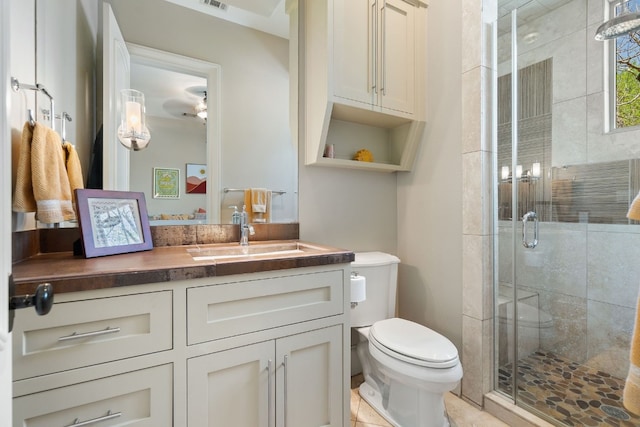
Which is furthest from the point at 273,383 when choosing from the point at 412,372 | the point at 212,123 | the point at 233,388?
the point at 212,123

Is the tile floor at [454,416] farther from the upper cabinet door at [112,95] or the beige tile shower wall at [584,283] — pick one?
the upper cabinet door at [112,95]

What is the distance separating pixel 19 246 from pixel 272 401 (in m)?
1.06

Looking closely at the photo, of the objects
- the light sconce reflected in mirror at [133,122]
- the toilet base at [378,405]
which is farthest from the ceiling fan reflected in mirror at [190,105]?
the toilet base at [378,405]

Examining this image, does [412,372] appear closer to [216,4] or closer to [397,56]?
[397,56]

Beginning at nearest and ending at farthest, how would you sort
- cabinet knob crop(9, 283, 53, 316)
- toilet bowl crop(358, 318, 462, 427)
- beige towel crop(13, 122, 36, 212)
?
cabinet knob crop(9, 283, 53, 316) < beige towel crop(13, 122, 36, 212) < toilet bowl crop(358, 318, 462, 427)

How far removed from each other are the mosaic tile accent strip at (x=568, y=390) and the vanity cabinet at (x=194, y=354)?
107cm

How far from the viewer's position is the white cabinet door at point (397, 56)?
5.90 ft

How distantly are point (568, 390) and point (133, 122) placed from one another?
267 centimetres

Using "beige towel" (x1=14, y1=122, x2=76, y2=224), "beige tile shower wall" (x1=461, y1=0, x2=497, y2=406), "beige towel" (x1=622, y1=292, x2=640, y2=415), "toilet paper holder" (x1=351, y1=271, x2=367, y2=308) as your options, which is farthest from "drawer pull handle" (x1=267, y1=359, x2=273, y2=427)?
"beige tile shower wall" (x1=461, y1=0, x2=497, y2=406)

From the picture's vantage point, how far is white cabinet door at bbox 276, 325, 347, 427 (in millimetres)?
1142

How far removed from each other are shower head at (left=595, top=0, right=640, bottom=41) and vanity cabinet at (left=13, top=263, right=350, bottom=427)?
6.04 ft

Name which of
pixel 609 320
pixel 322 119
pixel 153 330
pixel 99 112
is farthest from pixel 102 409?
pixel 609 320

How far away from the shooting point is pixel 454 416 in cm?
156

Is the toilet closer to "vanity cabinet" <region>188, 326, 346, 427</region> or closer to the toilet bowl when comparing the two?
the toilet bowl
